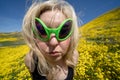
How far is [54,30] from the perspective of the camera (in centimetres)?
287

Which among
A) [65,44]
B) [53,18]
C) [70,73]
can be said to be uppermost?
[53,18]

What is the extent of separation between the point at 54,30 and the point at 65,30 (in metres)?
0.17

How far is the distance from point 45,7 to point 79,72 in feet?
19.4

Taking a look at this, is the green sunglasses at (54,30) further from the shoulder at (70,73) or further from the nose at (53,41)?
the shoulder at (70,73)

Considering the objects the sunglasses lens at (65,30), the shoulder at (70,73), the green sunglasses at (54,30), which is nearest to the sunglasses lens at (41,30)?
the green sunglasses at (54,30)

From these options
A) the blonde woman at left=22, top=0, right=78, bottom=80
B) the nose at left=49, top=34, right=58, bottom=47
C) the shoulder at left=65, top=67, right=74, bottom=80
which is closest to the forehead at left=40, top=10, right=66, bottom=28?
the blonde woman at left=22, top=0, right=78, bottom=80

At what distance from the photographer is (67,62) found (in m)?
3.42

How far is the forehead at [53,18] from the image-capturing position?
2920 mm

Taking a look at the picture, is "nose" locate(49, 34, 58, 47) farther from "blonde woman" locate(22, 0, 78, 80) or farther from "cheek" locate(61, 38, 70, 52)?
"cheek" locate(61, 38, 70, 52)

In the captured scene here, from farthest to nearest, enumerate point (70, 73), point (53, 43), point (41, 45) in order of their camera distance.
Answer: point (70, 73) → point (41, 45) → point (53, 43)

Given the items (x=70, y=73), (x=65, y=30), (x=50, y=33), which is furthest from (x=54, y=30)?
(x=70, y=73)

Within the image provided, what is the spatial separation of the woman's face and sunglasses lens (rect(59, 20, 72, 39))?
6 cm

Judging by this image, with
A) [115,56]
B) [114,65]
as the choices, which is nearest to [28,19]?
[114,65]

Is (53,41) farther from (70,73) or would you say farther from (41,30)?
(70,73)
